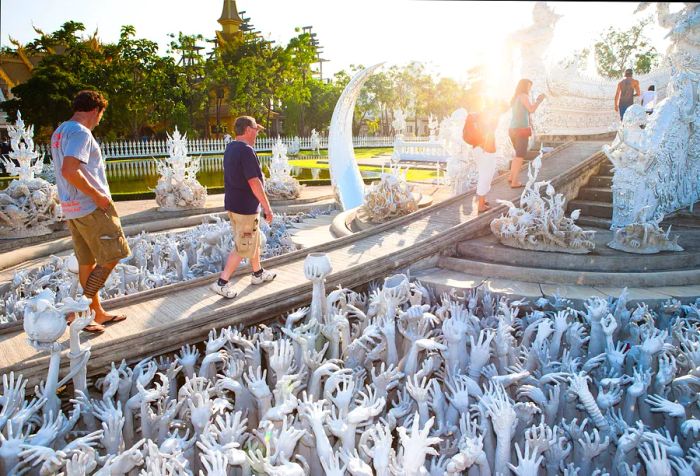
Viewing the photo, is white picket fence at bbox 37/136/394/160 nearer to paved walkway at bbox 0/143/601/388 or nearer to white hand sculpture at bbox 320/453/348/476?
paved walkway at bbox 0/143/601/388

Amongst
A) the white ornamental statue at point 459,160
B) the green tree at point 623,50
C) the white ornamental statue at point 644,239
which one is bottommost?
the white ornamental statue at point 644,239

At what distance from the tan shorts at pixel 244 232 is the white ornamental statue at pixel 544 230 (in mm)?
2801

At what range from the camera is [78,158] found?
3.36 m

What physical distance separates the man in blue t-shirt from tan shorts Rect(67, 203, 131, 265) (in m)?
0.96

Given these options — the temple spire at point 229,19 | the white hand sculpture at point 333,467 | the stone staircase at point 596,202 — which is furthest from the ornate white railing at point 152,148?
the white hand sculpture at point 333,467

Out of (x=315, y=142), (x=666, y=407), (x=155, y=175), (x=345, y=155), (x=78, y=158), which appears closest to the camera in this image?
(x=666, y=407)

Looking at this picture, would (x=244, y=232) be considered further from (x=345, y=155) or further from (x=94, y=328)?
(x=345, y=155)

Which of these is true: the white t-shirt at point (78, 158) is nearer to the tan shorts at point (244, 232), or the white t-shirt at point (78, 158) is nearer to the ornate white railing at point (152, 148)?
the tan shorts at point (244, 232)

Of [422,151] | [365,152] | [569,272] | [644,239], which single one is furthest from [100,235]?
[365,152]

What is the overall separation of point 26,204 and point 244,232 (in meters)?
5.48

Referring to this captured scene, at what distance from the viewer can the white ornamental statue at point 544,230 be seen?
17.7 ft

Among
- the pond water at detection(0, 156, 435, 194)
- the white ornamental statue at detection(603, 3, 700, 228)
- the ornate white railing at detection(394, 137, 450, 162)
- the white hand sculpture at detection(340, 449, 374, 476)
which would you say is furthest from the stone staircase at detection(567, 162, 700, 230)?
the ornate white railing at detection(394, 137, 450, 162)

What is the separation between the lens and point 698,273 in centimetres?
495

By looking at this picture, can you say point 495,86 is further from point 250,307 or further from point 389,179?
point 250,307
